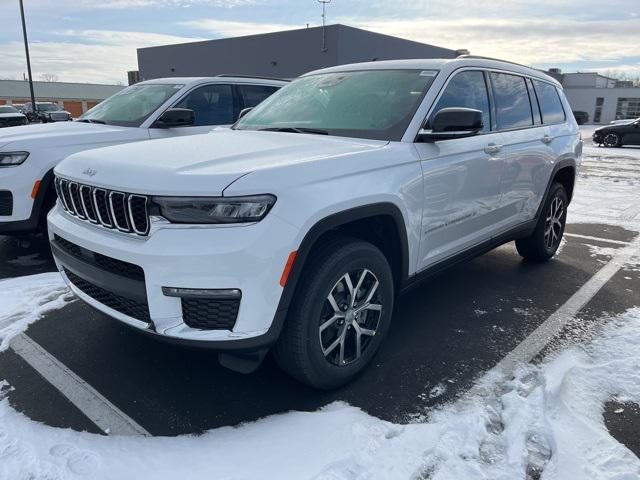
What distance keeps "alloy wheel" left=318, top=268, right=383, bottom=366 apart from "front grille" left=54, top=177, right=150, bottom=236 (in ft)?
3.39

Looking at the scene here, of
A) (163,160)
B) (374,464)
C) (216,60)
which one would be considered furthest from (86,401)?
(216,60)

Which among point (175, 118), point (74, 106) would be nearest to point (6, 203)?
point (175, 118)

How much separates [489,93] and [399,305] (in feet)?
6.15

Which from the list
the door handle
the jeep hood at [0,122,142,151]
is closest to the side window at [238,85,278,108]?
the jeep hood at [0,122,142,151]

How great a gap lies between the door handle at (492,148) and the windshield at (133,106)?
12.7 ft

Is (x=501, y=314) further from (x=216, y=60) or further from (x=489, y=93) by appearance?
(x=216, y=60)

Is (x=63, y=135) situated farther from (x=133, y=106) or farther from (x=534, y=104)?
(x=534, y=104)

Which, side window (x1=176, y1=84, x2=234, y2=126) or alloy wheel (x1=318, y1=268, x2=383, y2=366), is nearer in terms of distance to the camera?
alloy wheel (x1=318, y1=268, x2=383, y2=366)

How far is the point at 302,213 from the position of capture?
244 centimetres

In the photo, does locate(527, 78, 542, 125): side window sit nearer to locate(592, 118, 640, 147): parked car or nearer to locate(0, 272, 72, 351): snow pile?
locate(0, 272, 72, 351): snow pile

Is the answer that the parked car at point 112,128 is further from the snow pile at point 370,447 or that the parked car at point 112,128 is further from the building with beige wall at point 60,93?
the building with beige wall at point 60,93

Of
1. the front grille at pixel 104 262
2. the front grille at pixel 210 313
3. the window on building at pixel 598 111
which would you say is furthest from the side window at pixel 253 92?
the window on building at pixel 598 111

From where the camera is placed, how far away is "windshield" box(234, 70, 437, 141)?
11.0 feet

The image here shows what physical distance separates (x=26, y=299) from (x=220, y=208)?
278 cm
